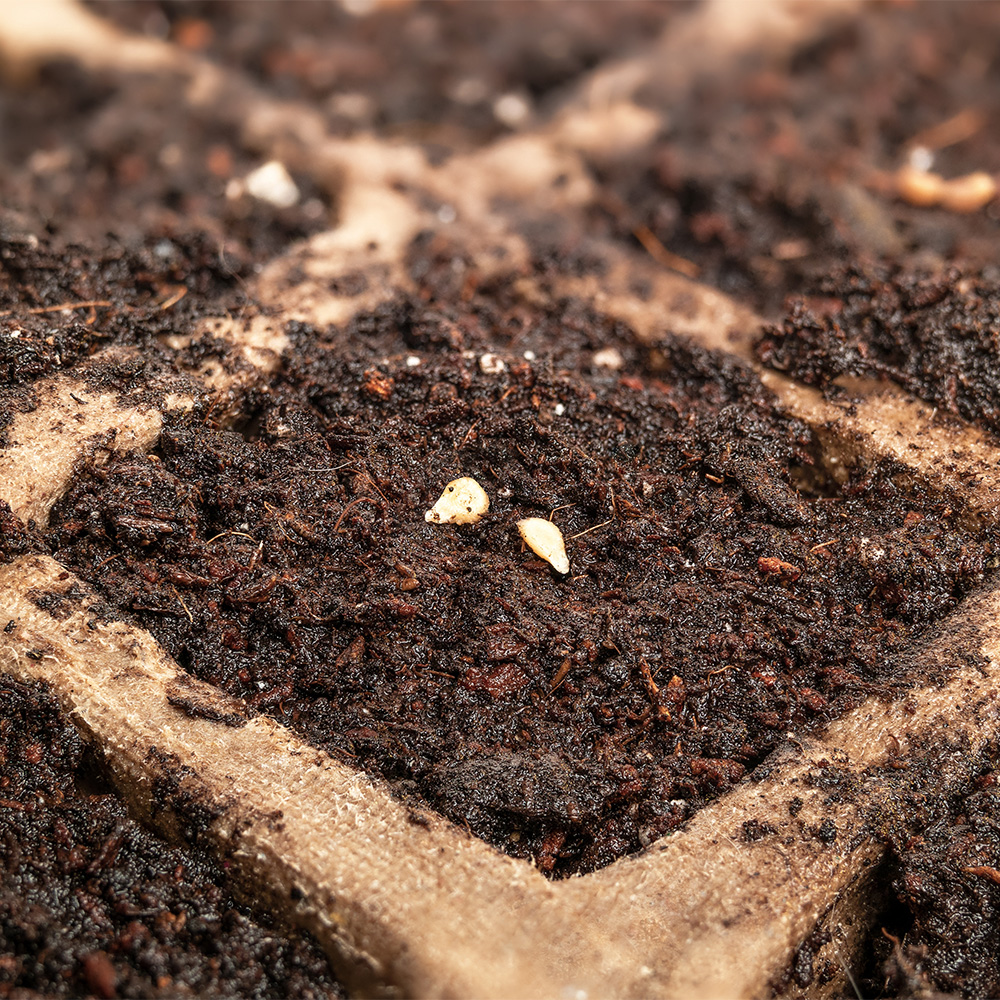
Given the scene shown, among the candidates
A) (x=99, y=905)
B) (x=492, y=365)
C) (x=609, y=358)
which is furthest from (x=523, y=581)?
(x=99, y=905)

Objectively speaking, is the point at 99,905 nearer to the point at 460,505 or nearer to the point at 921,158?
the point at 460,505

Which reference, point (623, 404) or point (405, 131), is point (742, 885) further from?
point (405, 131)

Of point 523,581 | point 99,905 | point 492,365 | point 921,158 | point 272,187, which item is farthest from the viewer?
point 921,158

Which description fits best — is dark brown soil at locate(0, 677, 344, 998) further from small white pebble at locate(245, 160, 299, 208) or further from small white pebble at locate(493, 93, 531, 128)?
small white pebble at locate(493, 93, 531, 128)

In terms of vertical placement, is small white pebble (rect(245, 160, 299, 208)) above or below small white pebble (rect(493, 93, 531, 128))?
below

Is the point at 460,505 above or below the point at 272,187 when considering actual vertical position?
below

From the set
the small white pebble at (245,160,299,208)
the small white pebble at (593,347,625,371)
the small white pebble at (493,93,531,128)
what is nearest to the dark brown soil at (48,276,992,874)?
the small white pebble at (593,347,625,371)

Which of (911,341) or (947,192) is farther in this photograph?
(947,192)
